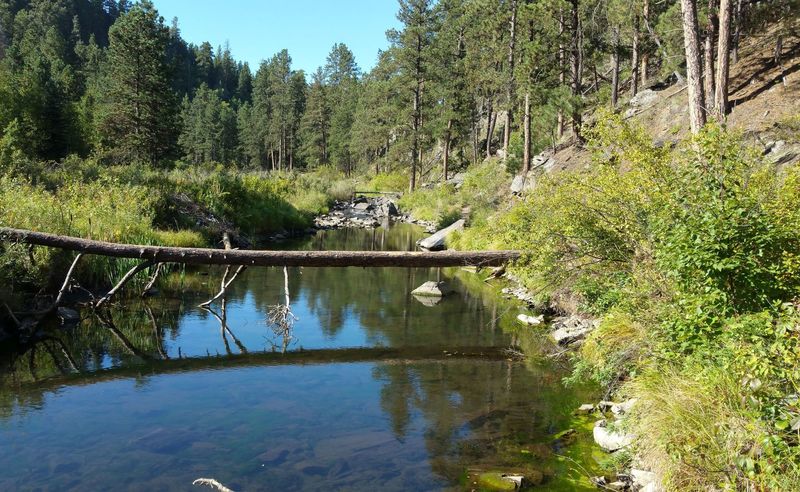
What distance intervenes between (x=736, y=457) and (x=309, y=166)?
8595 centimetres

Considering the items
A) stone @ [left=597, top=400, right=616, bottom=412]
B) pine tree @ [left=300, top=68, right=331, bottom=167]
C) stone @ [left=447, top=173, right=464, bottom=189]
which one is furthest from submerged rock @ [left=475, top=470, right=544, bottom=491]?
pine tree @ [left=300, top=68, right=331, bottom=167]

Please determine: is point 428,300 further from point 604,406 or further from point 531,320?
point 604,406

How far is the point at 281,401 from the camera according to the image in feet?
31.9

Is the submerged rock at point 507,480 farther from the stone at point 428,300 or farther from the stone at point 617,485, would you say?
the stone at point 428,300

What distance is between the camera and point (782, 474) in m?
4.45

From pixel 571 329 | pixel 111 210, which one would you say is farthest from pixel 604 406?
pixel 111 210

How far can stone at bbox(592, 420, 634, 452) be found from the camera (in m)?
7.43

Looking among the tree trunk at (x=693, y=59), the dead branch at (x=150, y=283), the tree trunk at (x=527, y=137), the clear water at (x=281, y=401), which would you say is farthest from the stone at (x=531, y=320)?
the tree trunk at (x=527, y=137)

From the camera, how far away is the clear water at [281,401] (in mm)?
7316

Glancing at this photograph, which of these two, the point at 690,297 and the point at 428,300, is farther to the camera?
the point at 428,300

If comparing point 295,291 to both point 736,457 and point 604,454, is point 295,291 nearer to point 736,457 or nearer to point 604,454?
point 604,454

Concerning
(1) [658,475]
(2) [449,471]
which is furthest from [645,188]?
(2) [449,471]

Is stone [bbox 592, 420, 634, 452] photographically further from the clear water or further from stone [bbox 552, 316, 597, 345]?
stone [bbox 552, 316, 597, 345]

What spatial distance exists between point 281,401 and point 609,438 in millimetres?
5244
